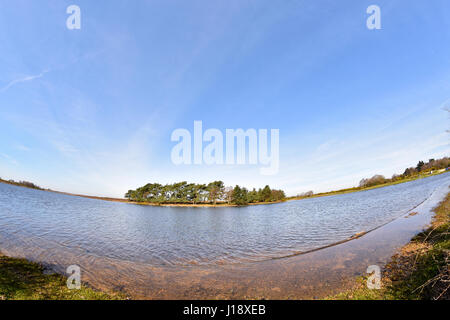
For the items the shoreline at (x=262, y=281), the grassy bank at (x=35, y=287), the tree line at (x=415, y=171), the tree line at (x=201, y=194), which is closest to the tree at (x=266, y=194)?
the tree line at (x=201, y=194)

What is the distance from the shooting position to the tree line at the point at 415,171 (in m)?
118

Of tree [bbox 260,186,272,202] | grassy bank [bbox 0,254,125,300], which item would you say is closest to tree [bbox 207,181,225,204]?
tree [bbox 260,186,272,202]

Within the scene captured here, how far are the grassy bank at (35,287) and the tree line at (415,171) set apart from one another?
579ft

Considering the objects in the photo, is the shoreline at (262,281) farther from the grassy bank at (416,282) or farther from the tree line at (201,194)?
the tree line at (201,194)

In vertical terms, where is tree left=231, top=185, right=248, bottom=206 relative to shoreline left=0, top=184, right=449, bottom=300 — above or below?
below

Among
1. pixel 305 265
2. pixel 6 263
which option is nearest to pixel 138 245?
pixel 6 263

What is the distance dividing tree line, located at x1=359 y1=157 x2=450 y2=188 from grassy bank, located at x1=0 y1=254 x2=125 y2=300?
6947 inches

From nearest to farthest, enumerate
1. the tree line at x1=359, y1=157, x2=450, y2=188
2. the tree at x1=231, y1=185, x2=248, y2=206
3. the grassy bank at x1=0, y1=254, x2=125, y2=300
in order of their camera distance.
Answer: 1. the grassy bank at x1=0, y1=254, x2=125, y2=300
2. the tree at x1=231, y1=185, x2=248, y2=206
3. the tree line at x1=359, y1=157, x2=450, y2=188

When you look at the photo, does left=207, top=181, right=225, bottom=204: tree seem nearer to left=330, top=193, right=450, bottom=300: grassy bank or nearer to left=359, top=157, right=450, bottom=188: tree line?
left=330, top=193, right=450, bottom=300: grassy bank

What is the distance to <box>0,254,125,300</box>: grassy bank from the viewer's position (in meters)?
6.20

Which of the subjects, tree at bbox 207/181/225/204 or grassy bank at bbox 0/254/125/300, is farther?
tree at bbox 207/181/225/204

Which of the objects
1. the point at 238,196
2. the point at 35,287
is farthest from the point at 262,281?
the point at 238,196
